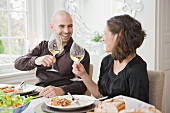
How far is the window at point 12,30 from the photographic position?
128 inches

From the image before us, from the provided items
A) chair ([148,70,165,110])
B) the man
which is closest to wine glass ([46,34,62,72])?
the man

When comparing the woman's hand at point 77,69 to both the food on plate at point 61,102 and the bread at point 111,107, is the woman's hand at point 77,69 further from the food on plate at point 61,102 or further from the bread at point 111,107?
the bread at point 111,107

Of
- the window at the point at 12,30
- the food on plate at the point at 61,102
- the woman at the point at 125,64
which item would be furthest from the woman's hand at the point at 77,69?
the window at the point at 12,30

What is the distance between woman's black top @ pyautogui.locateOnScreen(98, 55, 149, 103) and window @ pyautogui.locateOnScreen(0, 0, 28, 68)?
1.75 m

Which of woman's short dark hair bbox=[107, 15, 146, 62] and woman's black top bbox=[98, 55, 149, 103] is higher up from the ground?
woman's short dark hair bbox=[107, 15, 146, 62]

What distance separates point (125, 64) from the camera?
1760mm

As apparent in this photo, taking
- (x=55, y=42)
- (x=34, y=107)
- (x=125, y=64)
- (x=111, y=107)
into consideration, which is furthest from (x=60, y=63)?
(x=111, y=107)

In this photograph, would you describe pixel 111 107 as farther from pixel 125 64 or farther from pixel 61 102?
pixel 125 64

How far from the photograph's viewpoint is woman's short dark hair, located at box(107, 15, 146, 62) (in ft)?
5.68

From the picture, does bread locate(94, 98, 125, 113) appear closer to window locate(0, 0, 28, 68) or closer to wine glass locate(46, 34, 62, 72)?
wine glass locate(46, 34, 62, 72)

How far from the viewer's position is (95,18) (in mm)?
3873

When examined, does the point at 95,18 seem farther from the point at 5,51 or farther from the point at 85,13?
the point at 5,51

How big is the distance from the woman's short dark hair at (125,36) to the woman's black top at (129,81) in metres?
0.07

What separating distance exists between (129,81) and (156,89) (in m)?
0.19
